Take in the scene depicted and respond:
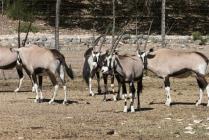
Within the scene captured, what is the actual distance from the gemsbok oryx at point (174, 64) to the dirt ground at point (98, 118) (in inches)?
28.3

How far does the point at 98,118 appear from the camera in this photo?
15.5m

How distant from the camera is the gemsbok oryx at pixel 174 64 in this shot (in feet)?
60.3

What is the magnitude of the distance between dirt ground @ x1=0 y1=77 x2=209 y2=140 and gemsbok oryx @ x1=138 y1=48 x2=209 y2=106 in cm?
72

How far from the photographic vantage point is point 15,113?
643 inches

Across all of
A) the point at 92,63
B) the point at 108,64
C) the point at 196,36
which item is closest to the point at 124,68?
the point at 108,64

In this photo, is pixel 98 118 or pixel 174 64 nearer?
pixel 98 118

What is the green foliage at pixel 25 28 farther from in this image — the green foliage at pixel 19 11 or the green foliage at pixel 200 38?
the green foliage at pixel 200 38

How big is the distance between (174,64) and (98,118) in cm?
390

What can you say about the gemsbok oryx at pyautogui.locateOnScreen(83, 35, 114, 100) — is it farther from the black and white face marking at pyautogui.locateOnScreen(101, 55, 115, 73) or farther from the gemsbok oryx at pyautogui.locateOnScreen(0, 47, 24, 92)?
the black and white face marking at pyautogui.locateOnScreen(101, 55, 115, 73)

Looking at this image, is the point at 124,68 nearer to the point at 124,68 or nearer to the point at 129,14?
the point at 124,68

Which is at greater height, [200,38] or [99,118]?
[99,118]

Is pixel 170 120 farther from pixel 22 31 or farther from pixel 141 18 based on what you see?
pixel 141 18

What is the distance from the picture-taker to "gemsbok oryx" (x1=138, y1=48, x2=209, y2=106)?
18.4m

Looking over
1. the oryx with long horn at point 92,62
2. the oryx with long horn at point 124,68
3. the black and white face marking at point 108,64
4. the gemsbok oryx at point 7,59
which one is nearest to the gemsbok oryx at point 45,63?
A: the oryx with long horn at point 92,62
